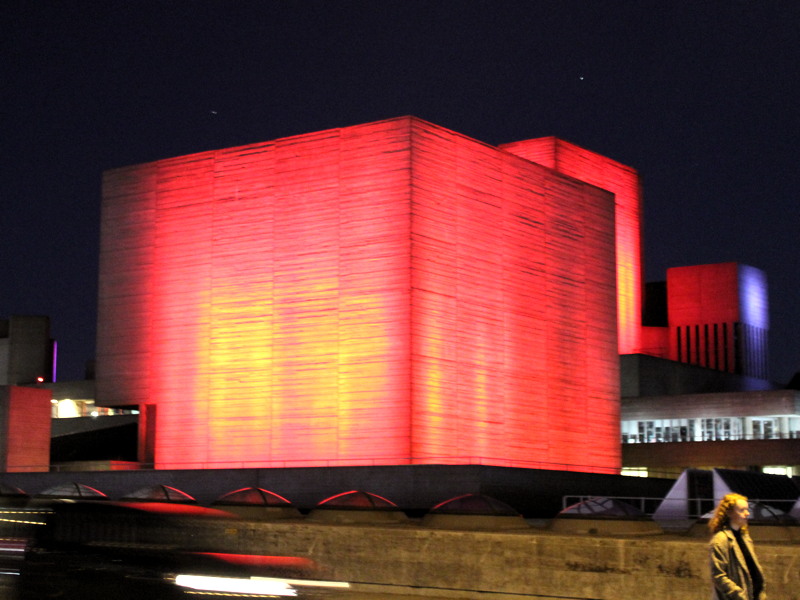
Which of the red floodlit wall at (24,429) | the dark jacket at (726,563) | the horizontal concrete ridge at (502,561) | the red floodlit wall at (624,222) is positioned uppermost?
the red floodlit wall at (624,222)

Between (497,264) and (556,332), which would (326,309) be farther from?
(556,332)

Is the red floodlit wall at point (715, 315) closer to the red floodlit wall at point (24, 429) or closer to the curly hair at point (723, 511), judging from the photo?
the red floodlit wall at point (24, 429)

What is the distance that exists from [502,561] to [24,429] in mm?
32806

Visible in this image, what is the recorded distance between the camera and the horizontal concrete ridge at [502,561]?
50.6 feet

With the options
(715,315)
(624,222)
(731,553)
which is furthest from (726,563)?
(715,315)

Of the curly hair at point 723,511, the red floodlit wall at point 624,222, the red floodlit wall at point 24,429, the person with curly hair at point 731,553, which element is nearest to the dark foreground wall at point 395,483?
the red floodlit wall at point 24,429

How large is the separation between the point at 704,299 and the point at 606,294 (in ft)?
66.8

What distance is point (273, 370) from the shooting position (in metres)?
40.5

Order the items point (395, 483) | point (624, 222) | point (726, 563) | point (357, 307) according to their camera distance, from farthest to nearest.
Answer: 1. point (624, 222)
2. point (357, 307)
3. point (395, 483)
4. point (726, 563)

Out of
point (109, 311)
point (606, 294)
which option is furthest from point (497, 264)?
point (109, 311)

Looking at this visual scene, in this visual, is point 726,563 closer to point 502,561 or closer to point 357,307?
point 502,561

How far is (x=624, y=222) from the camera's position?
Answer: 212 ft

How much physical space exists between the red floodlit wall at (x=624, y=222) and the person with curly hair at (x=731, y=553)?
50872 millimetres

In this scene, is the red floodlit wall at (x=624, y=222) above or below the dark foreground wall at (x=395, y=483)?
above
